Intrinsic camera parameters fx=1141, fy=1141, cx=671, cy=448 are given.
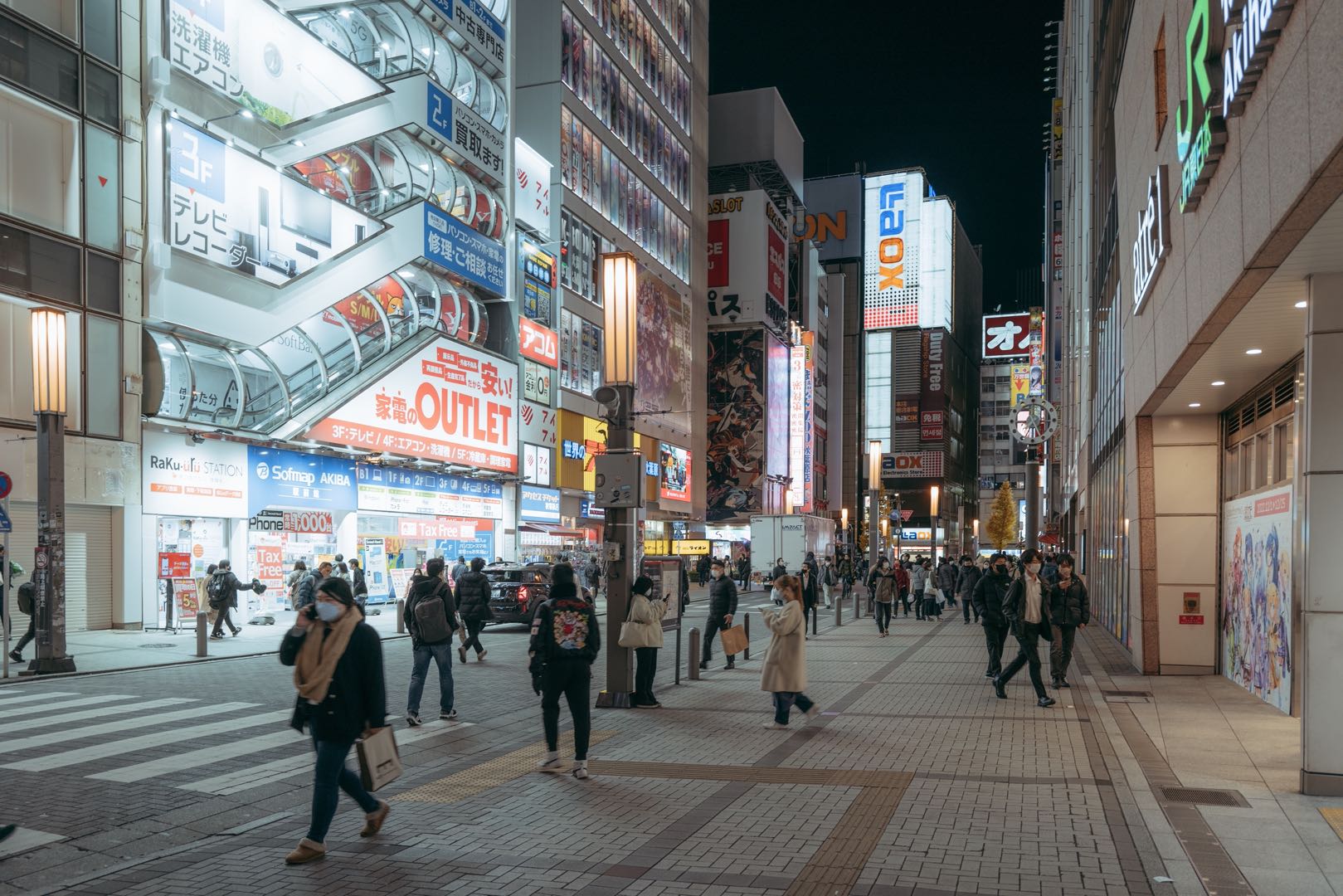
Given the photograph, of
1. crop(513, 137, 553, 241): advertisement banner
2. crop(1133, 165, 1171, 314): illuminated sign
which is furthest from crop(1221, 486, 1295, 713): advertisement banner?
crop(513, 137, 553, 241): advertisement banner

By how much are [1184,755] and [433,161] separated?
1257 inches

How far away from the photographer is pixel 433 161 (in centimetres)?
3712

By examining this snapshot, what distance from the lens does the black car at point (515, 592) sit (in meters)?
25.5

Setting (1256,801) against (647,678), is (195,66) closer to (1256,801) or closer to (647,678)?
(647,678)

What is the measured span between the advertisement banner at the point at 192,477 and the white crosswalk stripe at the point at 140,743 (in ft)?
45.8

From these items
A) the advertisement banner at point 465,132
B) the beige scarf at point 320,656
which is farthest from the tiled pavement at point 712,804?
the advertisement banner at point 465,132

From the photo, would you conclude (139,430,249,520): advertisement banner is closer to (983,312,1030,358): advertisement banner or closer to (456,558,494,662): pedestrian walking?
(456,558,494,662): pedestrian walking

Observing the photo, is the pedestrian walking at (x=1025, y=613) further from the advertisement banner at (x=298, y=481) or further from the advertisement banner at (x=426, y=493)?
the advertisement banner at (x=426, y=493)

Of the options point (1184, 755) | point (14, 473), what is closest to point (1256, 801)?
point (1184, 755)

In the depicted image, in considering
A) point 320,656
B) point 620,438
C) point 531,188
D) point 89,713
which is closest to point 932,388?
point 531,188

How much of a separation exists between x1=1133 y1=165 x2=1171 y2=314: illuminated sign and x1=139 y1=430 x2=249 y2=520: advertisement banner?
20.3m

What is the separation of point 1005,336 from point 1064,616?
128 m

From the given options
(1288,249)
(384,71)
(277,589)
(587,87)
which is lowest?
(277,589)

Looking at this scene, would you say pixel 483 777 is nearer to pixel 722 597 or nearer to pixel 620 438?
pixel 620 438
